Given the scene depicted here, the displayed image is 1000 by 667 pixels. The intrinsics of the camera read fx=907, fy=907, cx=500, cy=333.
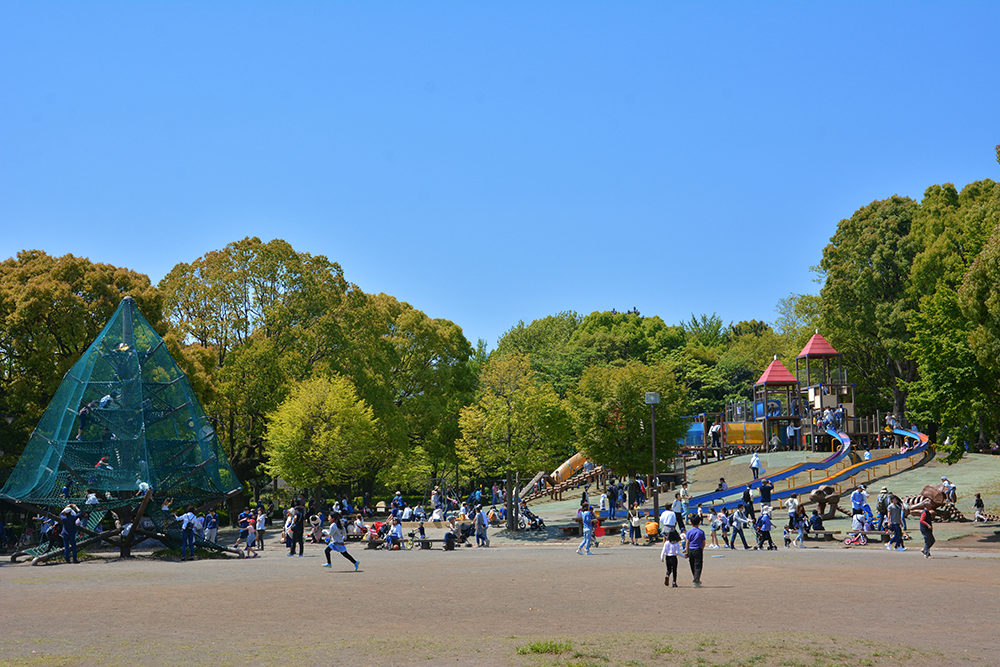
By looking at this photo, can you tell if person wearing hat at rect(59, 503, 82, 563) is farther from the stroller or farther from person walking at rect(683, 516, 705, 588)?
person walking at rect(683, 516, 705, 588)

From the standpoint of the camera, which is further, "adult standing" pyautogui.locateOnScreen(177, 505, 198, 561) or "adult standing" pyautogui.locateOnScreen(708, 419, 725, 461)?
"adult standing" pyautogui.locateOnScreen(708, 419, 725, 461)

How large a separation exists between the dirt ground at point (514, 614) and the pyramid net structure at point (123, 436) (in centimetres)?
474

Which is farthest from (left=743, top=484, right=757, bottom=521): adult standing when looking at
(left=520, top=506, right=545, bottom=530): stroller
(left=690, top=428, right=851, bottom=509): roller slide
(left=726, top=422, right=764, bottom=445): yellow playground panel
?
(left=726, top=422, right=764, bottom=445): yellow playground panel

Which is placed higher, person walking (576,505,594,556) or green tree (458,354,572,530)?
green tree (458,354,572,530)

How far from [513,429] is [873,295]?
1157 inches

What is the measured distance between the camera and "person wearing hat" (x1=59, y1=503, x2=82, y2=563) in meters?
26.3

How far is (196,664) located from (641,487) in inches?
1374

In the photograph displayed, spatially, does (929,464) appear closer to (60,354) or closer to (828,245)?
(828,245)

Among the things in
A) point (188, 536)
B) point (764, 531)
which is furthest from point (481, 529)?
point (188, 536)

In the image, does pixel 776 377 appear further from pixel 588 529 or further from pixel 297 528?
pixel 297 528

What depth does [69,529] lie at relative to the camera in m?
26.5

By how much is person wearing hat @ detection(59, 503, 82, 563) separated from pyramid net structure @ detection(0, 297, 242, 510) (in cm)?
157

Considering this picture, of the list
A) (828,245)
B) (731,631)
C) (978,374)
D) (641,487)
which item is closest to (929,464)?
(641,487)

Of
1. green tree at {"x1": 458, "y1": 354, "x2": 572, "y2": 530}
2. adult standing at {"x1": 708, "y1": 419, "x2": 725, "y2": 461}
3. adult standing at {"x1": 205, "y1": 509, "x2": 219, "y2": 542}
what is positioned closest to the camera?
adult standing at {"x1": 205, "y1": 509, "x2": 219, "y2": 542}
